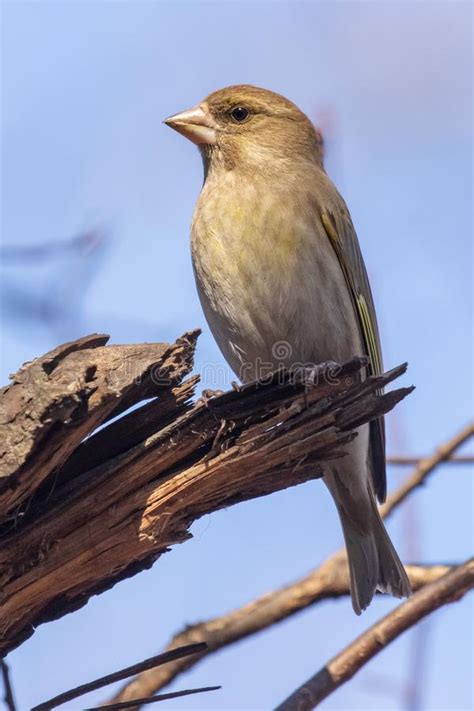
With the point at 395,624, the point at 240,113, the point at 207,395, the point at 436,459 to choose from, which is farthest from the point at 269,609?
the point at 240,113

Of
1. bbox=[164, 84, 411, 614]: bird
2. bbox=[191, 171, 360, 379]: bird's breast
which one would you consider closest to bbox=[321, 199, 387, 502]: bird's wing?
bbox=[164, 84, 411, 614]: bird

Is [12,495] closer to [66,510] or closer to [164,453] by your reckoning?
[66,510]

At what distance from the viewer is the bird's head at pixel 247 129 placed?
519 cm

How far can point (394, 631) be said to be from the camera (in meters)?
4.02

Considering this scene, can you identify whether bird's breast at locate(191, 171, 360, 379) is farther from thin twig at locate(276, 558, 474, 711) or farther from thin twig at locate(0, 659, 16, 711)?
thin twig at locate(0, 659, 16, 711)

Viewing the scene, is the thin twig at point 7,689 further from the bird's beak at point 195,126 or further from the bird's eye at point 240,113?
the bird's eye at point 240,113

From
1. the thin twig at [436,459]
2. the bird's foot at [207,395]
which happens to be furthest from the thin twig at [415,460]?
the bird's foot at [207,395]

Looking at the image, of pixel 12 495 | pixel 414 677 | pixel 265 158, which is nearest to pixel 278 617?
pixel 414 677

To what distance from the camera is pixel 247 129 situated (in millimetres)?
5320

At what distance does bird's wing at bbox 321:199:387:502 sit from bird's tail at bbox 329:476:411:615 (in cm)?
18

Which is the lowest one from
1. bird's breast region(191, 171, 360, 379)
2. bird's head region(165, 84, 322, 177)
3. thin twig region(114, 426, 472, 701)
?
thin twig region(114, 426, 472, 701)

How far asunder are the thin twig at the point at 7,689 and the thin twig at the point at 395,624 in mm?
1313

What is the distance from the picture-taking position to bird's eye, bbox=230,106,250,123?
17.6ft

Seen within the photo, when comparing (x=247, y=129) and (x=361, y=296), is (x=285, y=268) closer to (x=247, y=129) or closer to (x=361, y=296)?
(x=361, y=296)
